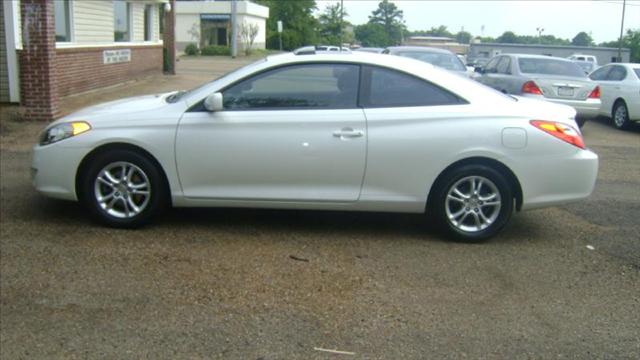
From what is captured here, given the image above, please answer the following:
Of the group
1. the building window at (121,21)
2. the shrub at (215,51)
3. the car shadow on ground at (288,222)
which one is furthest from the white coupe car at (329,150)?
the shrub at (215,51)

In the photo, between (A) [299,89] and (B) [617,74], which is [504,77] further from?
(A) [299,89]

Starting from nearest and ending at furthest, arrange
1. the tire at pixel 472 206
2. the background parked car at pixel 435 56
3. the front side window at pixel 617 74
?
the tire at pixel 472 206
the front side window at pixel 617 74
the background parked car at pixel 435 56

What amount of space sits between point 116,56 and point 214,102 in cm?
1488

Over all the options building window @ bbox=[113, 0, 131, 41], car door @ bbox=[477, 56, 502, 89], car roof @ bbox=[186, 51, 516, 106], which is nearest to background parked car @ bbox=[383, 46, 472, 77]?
car door @ bbox=[477, 56, 502, 89]

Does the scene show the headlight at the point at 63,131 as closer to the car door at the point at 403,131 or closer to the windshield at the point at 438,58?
the car door at the point at 403,131

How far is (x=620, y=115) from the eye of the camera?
15.2m

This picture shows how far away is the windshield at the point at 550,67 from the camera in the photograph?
47.0ft

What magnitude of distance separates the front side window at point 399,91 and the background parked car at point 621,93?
10316mm

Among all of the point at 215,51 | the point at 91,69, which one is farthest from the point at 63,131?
the point at 215,51

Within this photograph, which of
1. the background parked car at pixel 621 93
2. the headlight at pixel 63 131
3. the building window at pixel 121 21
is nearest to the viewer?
the headlight at pixel 63 131

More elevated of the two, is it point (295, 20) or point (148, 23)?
point (295, 20)

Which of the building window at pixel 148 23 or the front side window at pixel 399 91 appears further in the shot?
the building window at pixel 148 23

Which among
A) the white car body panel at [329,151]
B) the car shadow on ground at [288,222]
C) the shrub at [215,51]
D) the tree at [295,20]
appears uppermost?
the tree at [295,20]

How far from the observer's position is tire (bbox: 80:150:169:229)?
5.94m
